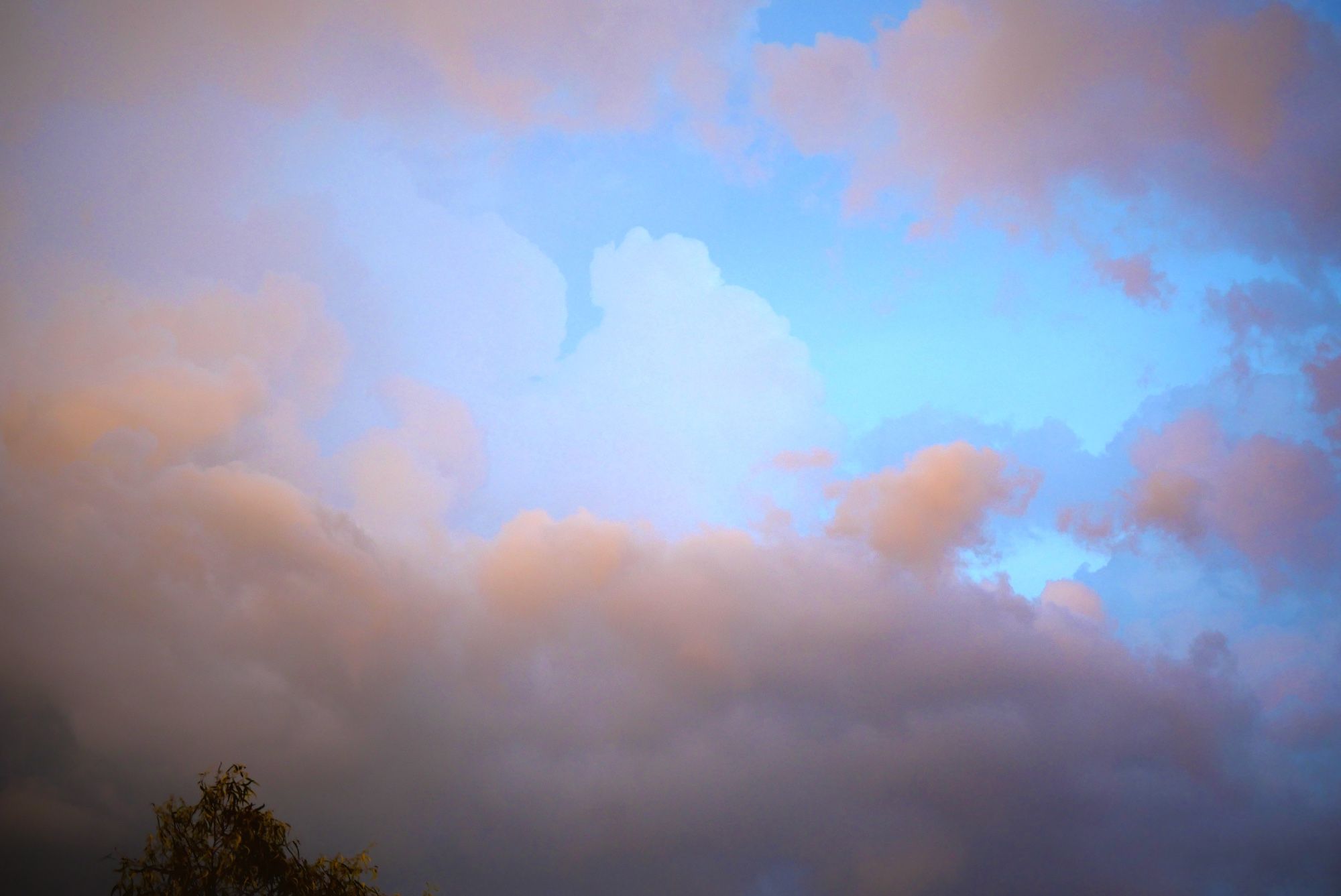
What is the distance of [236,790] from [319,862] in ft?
11.2

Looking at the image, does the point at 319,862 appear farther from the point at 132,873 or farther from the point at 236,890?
the point at 132,873

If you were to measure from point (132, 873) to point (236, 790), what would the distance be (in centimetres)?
325

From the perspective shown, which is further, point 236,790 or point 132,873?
point 236,790

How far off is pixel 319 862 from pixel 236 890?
2.37m

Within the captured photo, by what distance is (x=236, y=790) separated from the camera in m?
27.4

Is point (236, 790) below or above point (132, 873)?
above

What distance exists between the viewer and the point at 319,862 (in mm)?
27797

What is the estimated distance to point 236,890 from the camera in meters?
26.4

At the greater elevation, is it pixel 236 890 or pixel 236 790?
pixel 236 790

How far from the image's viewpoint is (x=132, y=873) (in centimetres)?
2561

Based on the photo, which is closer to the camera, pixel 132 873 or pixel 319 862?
pixel 132 873

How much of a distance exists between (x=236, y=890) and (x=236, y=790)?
280 centimetres

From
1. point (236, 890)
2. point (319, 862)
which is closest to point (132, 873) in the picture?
point (236, 890)

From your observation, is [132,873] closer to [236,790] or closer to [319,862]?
[236,790]
